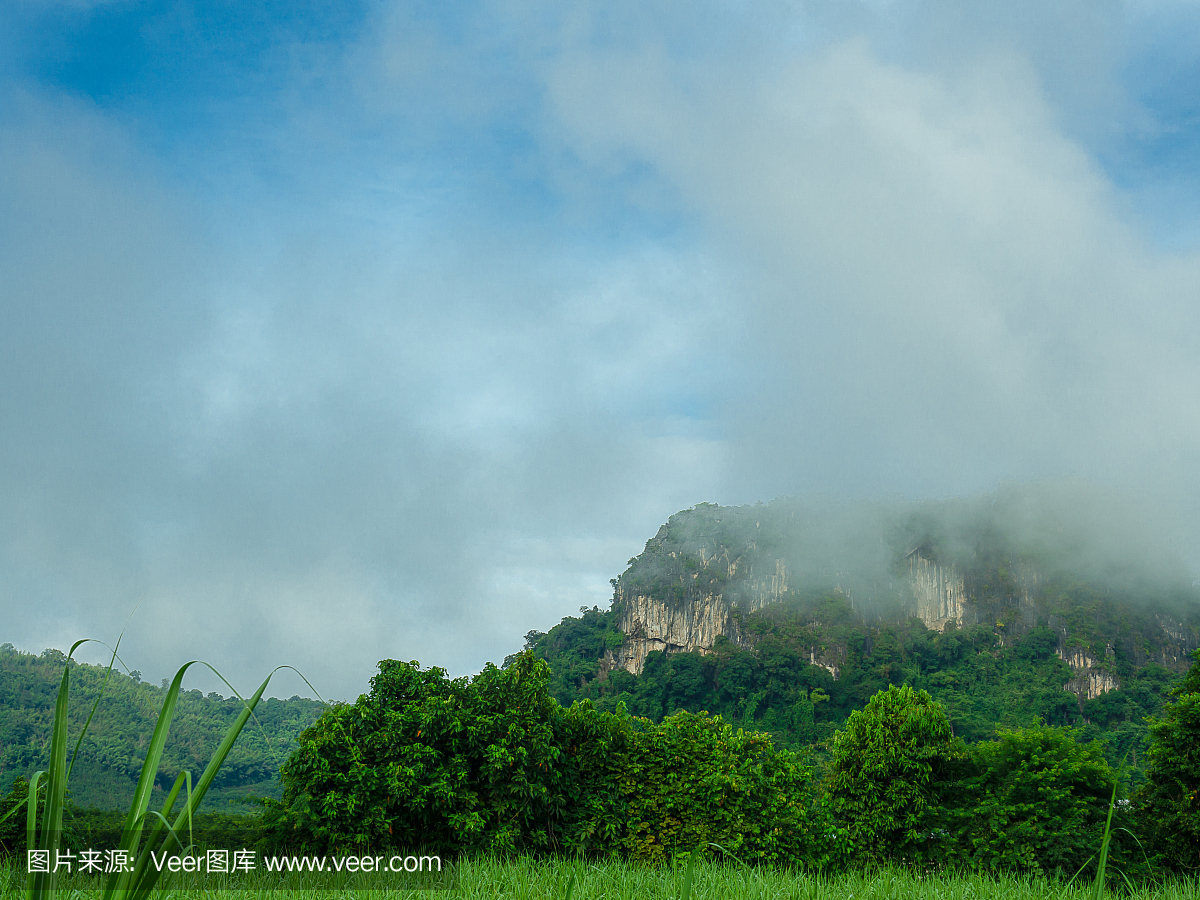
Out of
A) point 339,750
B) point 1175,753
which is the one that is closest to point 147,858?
point 339,750

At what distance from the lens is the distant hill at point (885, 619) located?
72625mm

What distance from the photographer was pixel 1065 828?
13586 millimetres

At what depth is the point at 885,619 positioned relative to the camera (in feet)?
298

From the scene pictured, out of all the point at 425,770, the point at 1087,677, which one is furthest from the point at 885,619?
the point at 425,770

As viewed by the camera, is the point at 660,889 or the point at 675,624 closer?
the point at 660,889

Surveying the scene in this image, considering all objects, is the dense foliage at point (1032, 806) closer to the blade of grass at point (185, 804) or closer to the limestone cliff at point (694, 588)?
the blade of grass at point (185, 804)

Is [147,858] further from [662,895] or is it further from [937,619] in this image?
[937,619]

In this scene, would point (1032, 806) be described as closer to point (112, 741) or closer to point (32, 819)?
point (32, 819)

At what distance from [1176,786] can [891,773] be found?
475cm

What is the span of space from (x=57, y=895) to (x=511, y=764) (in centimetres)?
979

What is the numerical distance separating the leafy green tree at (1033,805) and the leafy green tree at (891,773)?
25.1 inches

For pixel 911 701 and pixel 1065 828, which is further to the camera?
pixel 911 701

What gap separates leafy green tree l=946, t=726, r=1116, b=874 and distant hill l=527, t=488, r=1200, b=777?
4857 centimetres

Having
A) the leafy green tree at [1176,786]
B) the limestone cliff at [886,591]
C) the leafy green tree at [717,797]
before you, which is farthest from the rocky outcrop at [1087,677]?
the leafy green tree at [717,797]
